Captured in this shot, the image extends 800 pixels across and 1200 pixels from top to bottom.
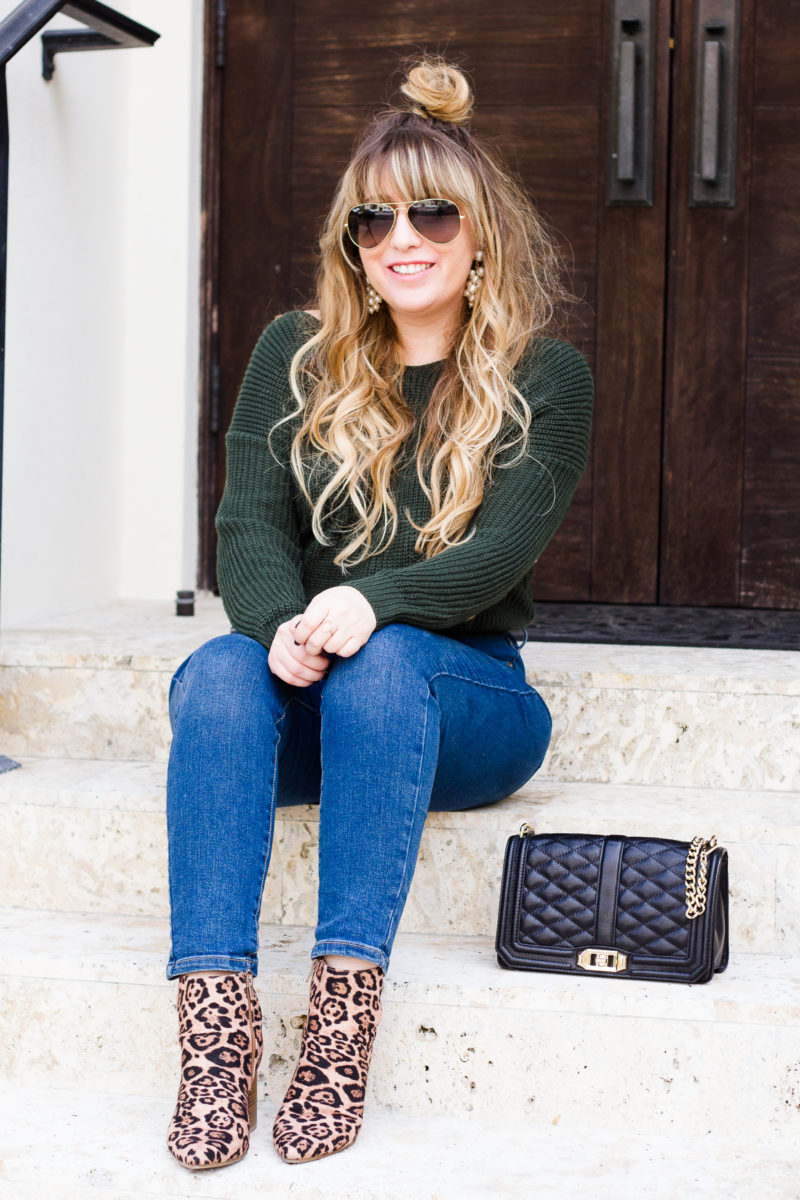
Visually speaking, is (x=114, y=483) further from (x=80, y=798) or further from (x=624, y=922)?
(x=624, y=922)

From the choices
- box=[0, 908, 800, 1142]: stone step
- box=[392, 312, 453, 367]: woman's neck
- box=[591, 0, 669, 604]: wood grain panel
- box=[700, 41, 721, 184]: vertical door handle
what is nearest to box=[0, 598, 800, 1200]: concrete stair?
box=[0, 908, 800, 1142]: stone step

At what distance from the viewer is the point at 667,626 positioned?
110 inches

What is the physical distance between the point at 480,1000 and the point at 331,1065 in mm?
231

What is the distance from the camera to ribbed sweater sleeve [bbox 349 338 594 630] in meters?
1.74

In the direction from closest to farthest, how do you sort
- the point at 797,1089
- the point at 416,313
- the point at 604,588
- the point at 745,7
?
the point at 797,1089, the point at 416,313, the point at 745,7, the point at 604,588

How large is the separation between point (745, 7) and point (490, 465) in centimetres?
162

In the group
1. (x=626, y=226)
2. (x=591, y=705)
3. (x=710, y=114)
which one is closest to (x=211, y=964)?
(x=591, y=705)

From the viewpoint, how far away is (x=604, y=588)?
3143 mm

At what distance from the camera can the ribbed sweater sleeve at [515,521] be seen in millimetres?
1739

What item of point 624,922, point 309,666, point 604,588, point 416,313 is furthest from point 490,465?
point 604,588

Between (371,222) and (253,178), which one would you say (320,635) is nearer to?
(371,222)

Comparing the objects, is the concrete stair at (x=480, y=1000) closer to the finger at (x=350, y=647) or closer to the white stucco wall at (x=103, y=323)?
the finger at (x=350, y=647)

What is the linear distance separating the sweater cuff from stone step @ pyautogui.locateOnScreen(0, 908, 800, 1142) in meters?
0.44

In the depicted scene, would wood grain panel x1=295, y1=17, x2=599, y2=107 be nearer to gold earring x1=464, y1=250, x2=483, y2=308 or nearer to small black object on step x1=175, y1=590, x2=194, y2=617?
small black object on step x1=175, y1=590, x2=194, y2=617
